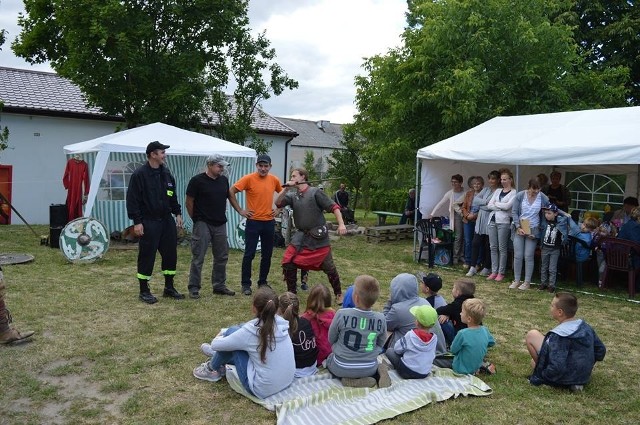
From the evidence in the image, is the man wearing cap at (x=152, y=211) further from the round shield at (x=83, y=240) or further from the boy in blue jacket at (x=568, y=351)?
the boy in blue jacket at (x=568, y=351)

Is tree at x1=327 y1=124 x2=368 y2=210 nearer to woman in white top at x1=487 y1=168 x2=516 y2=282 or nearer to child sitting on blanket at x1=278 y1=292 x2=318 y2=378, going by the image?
woman in white top at x1=487 y1=168 x2=516 y2=282

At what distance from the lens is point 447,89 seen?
493 inches

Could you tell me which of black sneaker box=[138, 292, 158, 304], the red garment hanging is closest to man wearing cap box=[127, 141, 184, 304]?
black sneaker box=[138, 292, 158, 304]

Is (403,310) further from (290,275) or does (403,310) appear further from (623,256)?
(623,256)

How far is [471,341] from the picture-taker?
427 cm

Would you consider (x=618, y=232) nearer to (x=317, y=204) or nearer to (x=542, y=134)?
(x=542, y=134)

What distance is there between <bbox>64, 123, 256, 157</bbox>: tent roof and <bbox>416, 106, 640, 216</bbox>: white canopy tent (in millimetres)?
3555

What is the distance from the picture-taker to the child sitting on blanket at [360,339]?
155 inches

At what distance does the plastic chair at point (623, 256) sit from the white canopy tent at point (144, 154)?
6.18 metres

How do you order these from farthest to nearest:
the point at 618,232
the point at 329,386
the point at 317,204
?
the point at 618,232 → the point at 317,204 → the point at 329,386

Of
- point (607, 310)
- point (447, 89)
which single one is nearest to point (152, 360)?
point (607, 310)

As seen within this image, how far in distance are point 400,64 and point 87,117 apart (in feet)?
33.1

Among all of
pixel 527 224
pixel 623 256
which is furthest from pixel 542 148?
pixel 623 256

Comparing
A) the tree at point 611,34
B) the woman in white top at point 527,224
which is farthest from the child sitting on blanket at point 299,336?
the tree at point 611,34
